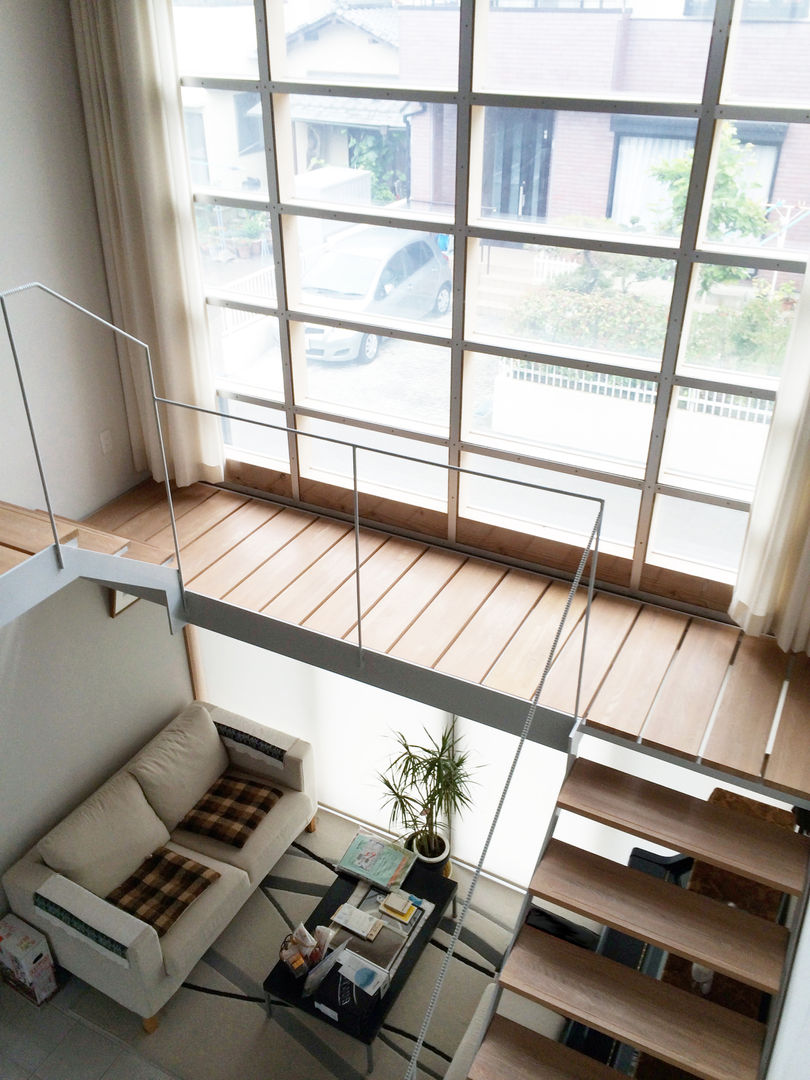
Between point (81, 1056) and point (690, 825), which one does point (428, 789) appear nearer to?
point (690, 825)

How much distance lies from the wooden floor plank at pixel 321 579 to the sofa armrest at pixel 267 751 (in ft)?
3.87

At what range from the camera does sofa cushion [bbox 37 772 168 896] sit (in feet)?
13.7

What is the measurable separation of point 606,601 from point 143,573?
189cm

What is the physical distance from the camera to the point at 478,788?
15.1 feet

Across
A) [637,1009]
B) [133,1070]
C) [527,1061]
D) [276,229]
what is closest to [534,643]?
[637,1009]

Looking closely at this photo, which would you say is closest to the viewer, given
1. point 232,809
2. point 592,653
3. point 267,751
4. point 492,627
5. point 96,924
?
point 592,653

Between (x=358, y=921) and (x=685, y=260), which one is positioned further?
(x=358, y=921)

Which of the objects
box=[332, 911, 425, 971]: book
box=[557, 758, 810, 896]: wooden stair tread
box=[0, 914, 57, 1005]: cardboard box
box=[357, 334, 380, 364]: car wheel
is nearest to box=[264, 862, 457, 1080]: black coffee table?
box=[332, 911, 425, 971]: book

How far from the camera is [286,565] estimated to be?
4.13 metres

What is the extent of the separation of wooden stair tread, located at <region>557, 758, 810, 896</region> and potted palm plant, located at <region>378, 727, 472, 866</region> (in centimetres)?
114

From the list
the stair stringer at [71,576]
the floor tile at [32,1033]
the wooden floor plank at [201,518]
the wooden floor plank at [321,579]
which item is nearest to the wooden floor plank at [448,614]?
the wooden floor plank at [321,579]

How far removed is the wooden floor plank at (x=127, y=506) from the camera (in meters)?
4.43

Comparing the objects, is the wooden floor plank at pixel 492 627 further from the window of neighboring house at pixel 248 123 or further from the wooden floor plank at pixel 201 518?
the window of neighboring house at pixel 248 123

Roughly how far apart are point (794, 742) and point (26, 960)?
3.26 meters
